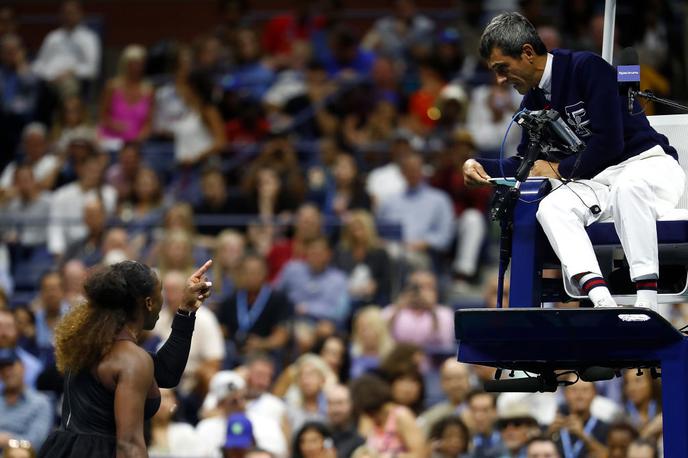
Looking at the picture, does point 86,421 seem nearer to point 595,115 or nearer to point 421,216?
point 595,115

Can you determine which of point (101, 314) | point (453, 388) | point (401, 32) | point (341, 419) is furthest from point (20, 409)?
point (401, 32)

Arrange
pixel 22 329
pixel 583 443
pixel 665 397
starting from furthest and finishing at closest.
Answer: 1. pixel 22 329
2. pixel 583 443
3. pixel 665 397

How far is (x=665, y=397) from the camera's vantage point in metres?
5.97

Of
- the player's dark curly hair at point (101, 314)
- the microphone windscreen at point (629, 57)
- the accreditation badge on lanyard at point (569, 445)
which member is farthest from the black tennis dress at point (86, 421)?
the accreditation badge on lanyard at point (569, 445)

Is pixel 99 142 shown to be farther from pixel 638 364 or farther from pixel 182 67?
pixel 638 364

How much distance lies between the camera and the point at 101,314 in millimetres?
5977

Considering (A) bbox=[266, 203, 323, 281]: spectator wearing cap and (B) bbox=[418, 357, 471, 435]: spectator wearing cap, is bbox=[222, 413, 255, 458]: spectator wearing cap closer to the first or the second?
(B) bbox=[418, 357, 471, 435]: spectator wearing cap

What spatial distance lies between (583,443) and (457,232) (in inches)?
158

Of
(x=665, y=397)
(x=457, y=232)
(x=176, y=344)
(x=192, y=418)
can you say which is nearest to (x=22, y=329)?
(x=192, y=418)

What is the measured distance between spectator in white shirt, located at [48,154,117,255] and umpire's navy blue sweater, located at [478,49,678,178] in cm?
839

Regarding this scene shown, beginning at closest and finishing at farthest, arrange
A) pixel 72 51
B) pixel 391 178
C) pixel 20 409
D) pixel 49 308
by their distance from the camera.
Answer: pixel 20 409
pixel 49 308
pixel 391 178
pixel 72 51

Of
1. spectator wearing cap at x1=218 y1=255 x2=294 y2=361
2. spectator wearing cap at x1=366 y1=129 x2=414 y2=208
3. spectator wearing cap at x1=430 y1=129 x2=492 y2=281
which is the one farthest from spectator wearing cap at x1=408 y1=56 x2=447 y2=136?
spectator wearing cap at x1=218 y1=255 x2=294 y2=361

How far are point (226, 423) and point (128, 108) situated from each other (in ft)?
20.9

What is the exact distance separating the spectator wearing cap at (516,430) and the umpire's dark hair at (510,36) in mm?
3561
